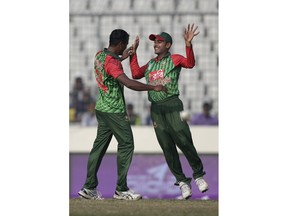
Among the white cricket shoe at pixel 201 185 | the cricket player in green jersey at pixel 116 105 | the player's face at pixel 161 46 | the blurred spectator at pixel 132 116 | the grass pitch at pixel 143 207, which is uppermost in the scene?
the player's face at pixel 161 46

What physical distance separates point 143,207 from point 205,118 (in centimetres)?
599

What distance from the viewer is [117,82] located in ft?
37.7

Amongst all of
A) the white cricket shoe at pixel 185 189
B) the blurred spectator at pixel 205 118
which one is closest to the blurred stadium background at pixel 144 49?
the blurred spectator at pixel 205 118

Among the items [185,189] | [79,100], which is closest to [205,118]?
[79,100]

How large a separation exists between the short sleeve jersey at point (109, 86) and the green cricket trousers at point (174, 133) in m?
0.52

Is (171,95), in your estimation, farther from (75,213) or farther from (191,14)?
(191,14)

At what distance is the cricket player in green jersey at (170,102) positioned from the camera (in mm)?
11406

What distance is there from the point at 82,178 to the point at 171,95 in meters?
5.60

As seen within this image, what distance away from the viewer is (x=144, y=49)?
57.8 feet

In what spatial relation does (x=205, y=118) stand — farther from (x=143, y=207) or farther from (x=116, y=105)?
(x=143, y=207)

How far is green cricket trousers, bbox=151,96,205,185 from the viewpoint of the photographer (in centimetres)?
1152

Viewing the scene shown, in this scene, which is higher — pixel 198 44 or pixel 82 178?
pixel 198 44

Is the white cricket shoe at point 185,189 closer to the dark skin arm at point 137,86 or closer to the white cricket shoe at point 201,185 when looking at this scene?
the white cricket shoe at point 201,185
